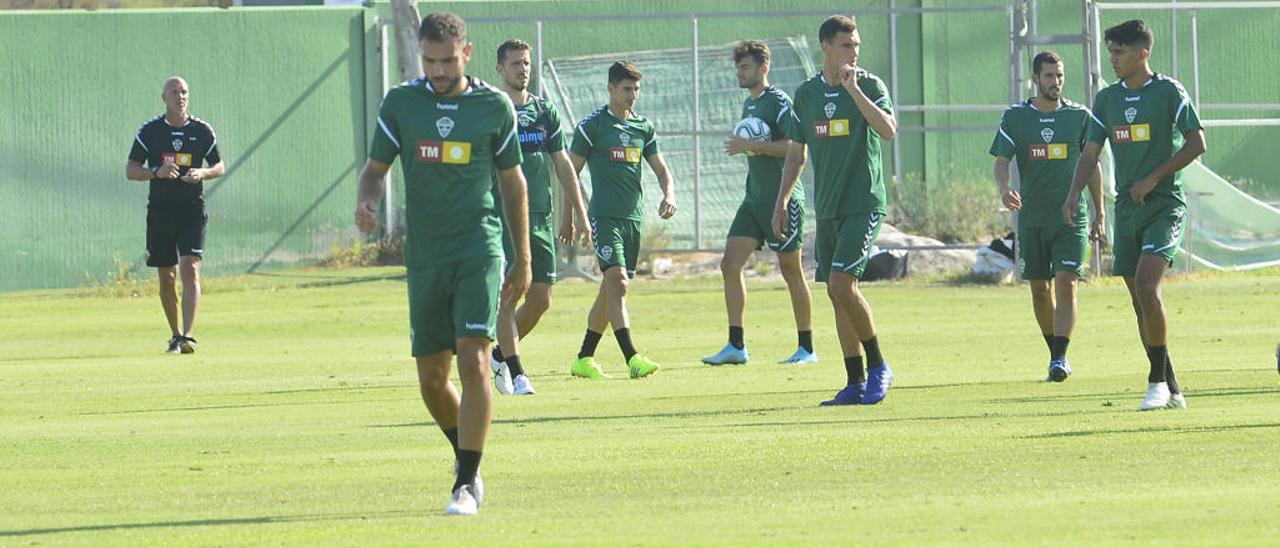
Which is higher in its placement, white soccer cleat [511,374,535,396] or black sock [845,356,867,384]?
black sock [845,356,867,384]

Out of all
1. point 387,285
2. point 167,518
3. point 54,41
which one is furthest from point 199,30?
point 167,518

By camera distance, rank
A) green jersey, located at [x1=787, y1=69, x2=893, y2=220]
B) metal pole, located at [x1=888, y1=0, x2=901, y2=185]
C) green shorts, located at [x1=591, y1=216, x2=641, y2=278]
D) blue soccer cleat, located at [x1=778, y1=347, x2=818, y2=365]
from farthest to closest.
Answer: metal pole, located at [x1=888, y1=0, x2=901, y2=185] < blue soccer cleat, located at [x1=778, y1=347, x2=818, y2=365] < green shorts, located at [x1=591, y1=216, x2=641, y2=278] < green jersey, located at [x1=787, y1=69, x2=893, y2=220]

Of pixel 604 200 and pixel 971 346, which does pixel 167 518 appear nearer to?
pixel 604 200

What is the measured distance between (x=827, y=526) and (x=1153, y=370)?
14.5 feet

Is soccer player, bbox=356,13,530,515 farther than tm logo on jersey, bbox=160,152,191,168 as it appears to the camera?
No

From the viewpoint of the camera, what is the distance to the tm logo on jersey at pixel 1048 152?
15375 mm

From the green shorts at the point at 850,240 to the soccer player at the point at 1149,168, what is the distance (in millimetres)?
1514

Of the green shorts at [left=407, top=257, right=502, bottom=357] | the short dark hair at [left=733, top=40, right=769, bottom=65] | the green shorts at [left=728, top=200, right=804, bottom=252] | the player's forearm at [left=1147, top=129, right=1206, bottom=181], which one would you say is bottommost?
the green shorts at [left=407, top=257, right=502, bottom=357]

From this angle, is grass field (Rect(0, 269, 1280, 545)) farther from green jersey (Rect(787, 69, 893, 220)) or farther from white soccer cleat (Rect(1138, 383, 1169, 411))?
green jersey (Rect(787, 69, 893, 220))

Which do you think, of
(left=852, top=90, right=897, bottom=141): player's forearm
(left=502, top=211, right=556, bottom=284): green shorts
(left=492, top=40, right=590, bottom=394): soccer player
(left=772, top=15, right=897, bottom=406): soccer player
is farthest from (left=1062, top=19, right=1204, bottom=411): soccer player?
(left=502, top=211, right=556, bottom=284): green shorts

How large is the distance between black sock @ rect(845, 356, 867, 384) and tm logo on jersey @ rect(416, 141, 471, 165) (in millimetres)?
4633

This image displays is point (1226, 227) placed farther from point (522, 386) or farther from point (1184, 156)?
point (1184, 156)

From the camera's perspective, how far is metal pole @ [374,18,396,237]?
29.6 meters

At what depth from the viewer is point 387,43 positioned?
98.5 feet
